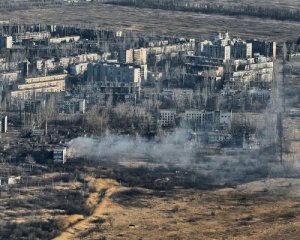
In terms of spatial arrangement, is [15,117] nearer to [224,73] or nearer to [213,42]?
[224,73]

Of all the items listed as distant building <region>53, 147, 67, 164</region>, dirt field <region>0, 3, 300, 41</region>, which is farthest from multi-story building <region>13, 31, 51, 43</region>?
distant building <region>53, 147, 67, 164</region>

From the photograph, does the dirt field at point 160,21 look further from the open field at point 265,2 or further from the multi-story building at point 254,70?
the multi-story building at point 254,70

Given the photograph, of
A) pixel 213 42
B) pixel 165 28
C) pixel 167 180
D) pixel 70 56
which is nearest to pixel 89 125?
pixel 167 180

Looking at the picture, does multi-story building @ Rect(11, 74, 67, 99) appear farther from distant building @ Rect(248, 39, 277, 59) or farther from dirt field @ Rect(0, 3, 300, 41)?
dirt field @ Rect(0, 3, 300, 41)

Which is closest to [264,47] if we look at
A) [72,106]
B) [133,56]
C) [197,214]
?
[133,56]

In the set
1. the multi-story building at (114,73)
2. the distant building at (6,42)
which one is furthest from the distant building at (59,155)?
the distant building at (6,42)
